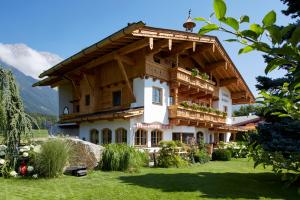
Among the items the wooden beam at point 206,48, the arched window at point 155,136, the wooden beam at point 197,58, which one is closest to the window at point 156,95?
the arched window at point 155,136

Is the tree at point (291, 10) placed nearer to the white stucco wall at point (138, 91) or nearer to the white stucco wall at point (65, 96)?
the white stucco wall at point (138, 91)

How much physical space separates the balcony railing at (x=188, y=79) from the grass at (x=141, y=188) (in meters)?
10.0

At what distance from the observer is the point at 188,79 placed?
22562 mm

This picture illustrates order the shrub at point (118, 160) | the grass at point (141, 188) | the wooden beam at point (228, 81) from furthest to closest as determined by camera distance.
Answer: the wooden beam at point (228, 81), the shrub at point (118, 160), the grass at point (141, 188)

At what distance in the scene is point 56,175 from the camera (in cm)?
1171

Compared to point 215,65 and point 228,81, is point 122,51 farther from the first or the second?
point 228,81

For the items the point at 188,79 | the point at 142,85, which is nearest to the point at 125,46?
the point at 142,85

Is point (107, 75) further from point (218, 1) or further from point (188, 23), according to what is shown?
point (218, 1)

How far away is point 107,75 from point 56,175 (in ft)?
39.6

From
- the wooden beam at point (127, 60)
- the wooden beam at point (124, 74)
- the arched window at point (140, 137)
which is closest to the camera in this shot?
the wooden beam at point (124, 74)

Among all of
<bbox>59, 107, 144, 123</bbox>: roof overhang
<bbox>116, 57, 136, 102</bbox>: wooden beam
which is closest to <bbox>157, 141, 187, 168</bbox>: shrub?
<bbox>59, 107, 144, 123</bbox>: roof overhang

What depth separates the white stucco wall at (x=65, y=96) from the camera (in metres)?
28.4

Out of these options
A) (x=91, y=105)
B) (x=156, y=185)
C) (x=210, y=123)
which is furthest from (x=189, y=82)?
(x=156, y=185)

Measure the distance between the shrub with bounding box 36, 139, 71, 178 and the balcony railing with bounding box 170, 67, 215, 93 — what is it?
11.4m
